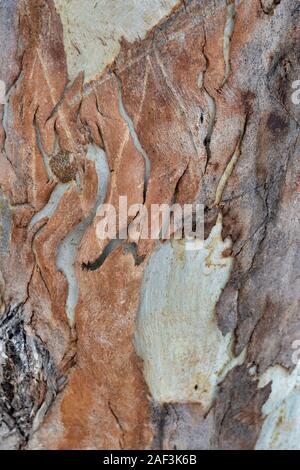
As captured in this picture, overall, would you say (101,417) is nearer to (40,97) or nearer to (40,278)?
(40,278)

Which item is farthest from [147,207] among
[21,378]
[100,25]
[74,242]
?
[21,378]

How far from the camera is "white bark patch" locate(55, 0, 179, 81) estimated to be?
1.04 metres

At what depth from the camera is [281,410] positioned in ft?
4.25

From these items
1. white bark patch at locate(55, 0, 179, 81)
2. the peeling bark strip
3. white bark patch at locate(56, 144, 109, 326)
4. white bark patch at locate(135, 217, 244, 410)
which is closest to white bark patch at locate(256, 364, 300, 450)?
the peeling bark strip

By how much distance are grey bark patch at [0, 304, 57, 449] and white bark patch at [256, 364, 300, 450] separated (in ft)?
1.68

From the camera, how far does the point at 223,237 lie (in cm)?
115

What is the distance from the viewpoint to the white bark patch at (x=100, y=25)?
1.04 meters

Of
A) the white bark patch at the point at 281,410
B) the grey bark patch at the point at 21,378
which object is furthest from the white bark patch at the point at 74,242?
the white bark patch at the point at 281,410

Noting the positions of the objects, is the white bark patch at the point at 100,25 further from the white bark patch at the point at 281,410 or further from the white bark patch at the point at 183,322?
the white bark patch at the point at 281,410

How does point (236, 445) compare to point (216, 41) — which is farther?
point (236, 445)

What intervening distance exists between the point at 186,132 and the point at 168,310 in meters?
0.39

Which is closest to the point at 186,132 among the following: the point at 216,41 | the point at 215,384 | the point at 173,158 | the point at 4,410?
the point at 173,158

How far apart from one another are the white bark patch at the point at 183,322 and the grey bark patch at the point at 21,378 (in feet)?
0.74

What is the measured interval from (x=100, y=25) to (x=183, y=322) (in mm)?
647
